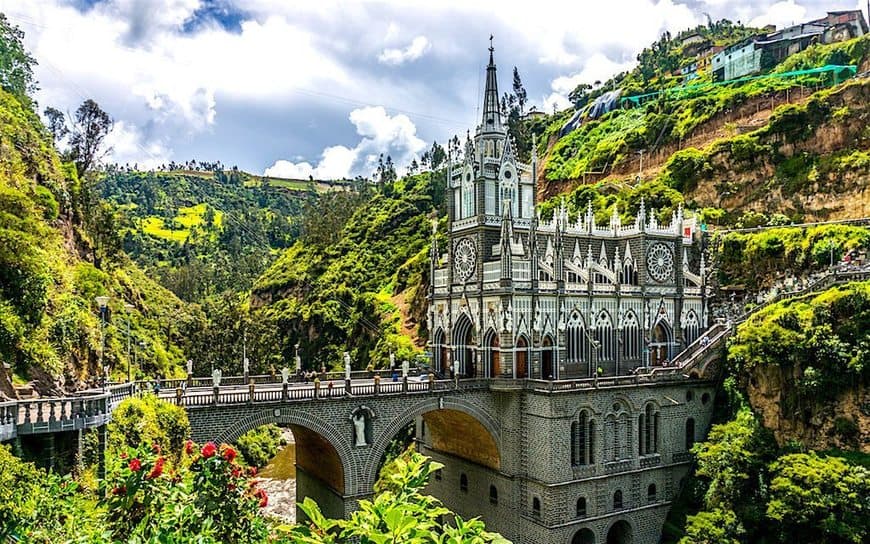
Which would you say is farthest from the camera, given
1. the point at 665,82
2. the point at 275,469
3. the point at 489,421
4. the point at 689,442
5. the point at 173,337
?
the point at 665,82

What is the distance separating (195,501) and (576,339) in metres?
29.8

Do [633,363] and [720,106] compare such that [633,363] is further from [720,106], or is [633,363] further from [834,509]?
[720,106]

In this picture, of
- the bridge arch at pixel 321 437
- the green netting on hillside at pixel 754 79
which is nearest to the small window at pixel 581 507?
the bridge arch at pixel 321 437

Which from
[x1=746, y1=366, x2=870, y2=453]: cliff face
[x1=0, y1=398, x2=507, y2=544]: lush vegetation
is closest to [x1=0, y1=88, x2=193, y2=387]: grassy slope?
[x1=0, y1=398, x2=507, y2=544]: lush vegetation

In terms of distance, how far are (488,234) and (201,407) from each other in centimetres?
1789

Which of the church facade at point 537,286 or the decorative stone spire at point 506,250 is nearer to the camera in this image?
the decorative stone spire at point 506,250

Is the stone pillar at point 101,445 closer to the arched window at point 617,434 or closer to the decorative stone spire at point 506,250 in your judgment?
the decorative stone spire at point 506,250

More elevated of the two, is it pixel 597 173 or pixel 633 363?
pixel 597 173

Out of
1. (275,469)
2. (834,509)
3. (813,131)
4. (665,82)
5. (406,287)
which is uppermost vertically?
(665,82)

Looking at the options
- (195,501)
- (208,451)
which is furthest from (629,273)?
(195,501)

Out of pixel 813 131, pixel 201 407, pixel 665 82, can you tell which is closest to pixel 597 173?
pixel 813 131

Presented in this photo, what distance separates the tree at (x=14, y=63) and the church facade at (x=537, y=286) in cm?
A: 3095

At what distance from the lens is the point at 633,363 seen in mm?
40812

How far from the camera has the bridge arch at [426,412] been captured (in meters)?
33.2
